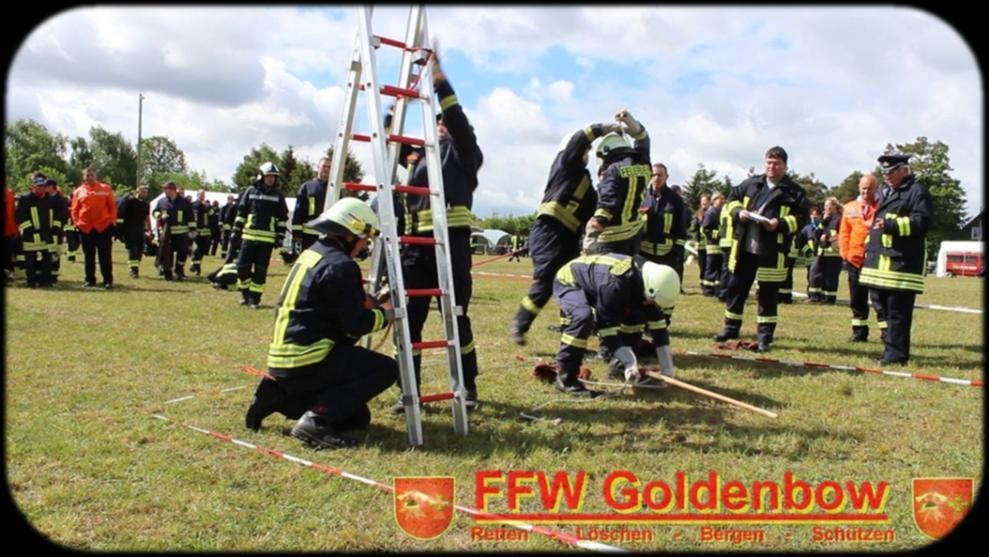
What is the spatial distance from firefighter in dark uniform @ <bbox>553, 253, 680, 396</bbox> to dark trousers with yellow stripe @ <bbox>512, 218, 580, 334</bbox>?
2.66ft

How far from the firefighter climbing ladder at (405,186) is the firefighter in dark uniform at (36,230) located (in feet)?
35.2

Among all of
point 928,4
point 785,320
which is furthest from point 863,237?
point 928,4

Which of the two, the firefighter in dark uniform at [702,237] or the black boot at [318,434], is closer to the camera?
the black boot at [318,434]

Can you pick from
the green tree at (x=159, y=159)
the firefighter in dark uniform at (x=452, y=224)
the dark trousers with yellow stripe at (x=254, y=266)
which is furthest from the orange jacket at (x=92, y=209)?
the green tree at (x=159, y=159)

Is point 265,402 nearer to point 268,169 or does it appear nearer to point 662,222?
point 662,222

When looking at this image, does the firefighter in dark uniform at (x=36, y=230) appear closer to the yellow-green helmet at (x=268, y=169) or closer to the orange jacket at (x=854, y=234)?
the yellow-green helmet at (x=268, y=169)

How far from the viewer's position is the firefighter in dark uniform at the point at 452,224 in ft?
17.3

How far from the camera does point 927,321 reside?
11438 millimetres

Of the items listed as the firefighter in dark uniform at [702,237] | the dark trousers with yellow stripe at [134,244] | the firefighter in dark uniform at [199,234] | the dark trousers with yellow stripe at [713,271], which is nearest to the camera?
the dark trousers with yellow stripe at [713,271]

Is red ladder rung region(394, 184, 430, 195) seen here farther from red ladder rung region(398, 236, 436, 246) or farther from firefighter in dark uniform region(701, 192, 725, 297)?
firefighter in dark uniform region(701, 192, 725, 297)

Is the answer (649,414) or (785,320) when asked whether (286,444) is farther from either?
(785,320)

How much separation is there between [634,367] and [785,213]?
3.62 meters

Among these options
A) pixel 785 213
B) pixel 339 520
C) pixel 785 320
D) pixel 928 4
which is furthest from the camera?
pixel 785 320

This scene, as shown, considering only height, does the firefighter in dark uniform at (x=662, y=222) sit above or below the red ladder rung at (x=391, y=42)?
below
